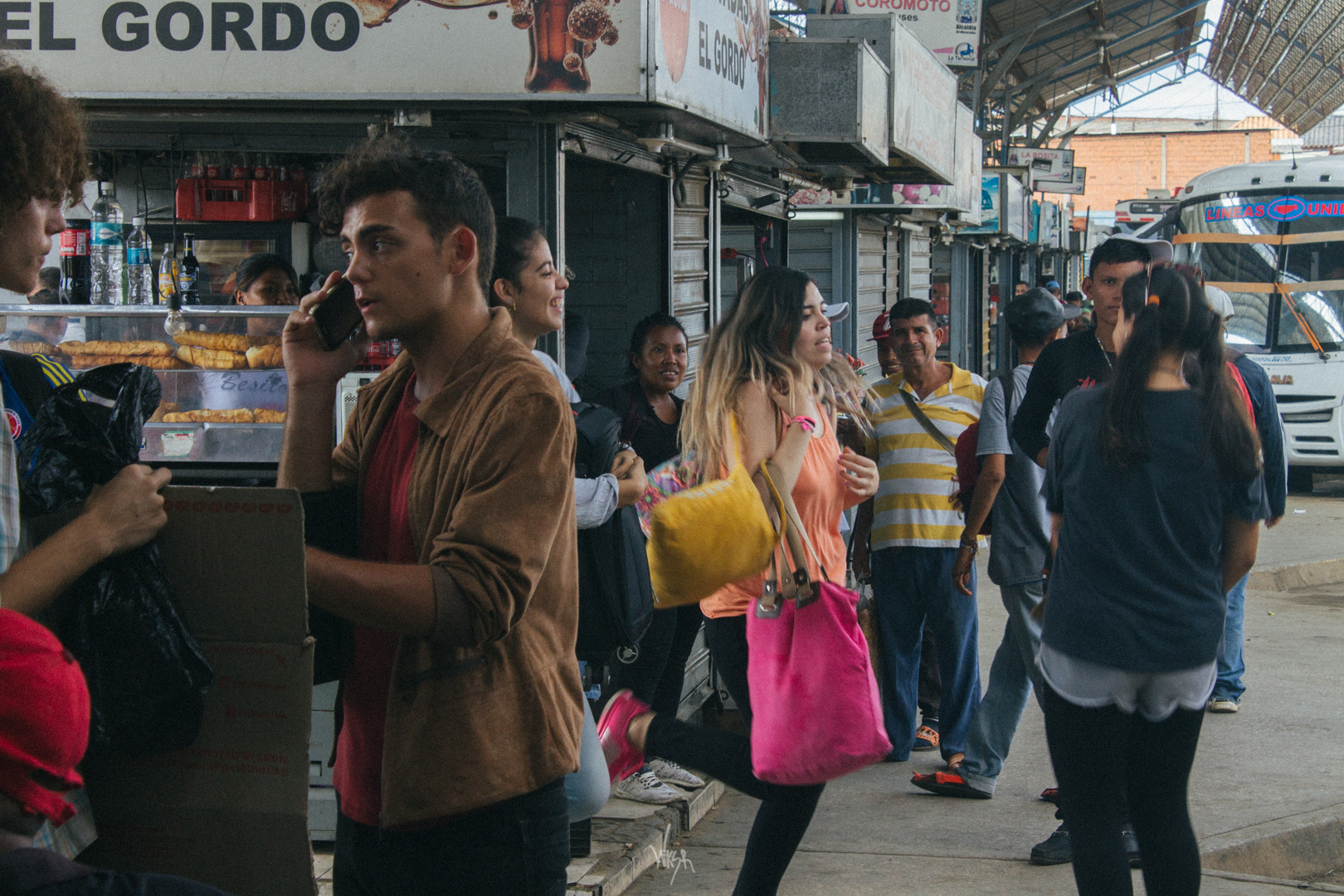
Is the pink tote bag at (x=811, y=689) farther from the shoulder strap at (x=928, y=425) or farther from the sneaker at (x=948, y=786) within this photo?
the shoulder strap at (x=928, y=425)

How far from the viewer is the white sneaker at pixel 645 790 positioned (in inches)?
187

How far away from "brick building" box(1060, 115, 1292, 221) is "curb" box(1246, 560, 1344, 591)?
4017 centimetres

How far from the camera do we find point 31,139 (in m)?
1.69

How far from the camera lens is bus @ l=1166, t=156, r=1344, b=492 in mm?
13320

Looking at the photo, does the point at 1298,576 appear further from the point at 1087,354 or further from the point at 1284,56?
the point at 1284,56

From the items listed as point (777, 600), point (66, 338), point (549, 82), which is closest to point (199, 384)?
point (66, 338)

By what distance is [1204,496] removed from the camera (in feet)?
9.99

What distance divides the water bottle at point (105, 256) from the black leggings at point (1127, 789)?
3.62 m

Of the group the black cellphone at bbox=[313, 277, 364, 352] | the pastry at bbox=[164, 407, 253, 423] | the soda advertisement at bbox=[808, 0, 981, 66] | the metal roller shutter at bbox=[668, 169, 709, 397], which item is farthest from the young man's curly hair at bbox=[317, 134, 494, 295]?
the soda advertisement at bbox=[808, 0, 981, 66]

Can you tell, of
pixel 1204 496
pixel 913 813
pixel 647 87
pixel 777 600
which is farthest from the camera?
pixel 913 813

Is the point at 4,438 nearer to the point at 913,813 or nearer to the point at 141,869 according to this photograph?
the point at 141,869

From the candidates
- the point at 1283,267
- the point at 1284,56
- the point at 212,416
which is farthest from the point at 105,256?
the point at 1284,56

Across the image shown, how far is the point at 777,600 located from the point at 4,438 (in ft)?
7.00

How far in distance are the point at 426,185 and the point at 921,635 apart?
152 inches
